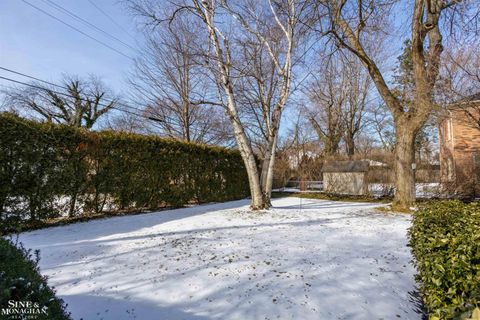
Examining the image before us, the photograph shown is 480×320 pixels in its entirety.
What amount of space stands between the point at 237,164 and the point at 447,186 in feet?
27.9

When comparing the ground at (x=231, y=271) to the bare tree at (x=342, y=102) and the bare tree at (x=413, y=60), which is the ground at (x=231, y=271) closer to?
the bare tree at (x=413, y=60)

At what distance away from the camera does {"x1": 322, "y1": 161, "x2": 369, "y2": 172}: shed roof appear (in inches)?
494

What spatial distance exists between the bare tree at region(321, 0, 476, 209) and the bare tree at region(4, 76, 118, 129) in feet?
62.1

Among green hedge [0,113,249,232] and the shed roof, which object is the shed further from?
green hedge [0,113,249,232]

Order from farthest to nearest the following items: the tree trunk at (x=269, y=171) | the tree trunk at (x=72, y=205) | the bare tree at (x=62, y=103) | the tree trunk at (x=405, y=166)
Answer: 1. the bare tree at (x=62, y=103)
2. the tree trunk at (x=269, y=171)
3. the tree trunk at (x=405, y=166)
4. the tree trunk at (x=72, y=205)

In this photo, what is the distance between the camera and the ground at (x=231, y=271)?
7.97ft

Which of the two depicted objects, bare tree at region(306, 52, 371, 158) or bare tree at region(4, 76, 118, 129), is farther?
bare tree at region(4, 76, 118, 129)

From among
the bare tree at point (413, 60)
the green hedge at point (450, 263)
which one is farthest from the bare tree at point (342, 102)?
the green hedge at point (450, 263)

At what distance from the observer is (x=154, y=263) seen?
11.4 feet

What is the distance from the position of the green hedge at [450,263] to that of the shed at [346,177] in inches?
430

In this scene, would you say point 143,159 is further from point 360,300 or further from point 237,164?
point 360,300

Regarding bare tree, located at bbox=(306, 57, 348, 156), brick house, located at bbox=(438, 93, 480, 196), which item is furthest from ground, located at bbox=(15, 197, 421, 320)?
bare tree, located at bbox=(306, 57, 348, 156)

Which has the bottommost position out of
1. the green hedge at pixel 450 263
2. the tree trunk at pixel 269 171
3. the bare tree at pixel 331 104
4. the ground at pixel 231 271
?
the ground at pixel 231 271

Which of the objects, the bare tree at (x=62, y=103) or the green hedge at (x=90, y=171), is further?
the bare tree at (x=62, y=103)
